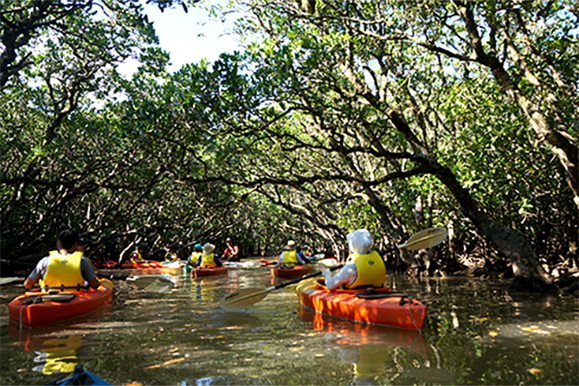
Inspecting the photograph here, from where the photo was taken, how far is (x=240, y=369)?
3.80 metres

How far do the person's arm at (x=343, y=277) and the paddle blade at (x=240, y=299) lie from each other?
1216mm

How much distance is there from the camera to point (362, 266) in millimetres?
6426

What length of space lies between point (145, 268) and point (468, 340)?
19165 mm

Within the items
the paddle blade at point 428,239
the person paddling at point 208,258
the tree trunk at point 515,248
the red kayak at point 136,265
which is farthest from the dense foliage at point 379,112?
the red kayak at point 136,265

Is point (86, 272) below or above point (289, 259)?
above

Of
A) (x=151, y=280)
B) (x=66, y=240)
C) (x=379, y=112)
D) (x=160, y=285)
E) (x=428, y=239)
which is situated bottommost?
(x=160, y=285)

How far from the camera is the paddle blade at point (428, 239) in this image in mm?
7676

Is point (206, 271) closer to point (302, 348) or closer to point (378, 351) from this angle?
point (302, 348)

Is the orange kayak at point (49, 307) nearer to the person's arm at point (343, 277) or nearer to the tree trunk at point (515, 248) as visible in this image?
the person's arm at point (343, 277)

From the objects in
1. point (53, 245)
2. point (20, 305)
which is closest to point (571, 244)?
point (20, 305)

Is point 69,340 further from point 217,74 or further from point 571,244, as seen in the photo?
point 571,244

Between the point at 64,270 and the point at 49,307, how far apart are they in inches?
30.6

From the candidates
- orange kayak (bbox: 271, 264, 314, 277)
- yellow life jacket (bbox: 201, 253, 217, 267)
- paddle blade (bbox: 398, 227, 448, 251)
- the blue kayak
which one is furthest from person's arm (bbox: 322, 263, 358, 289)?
yellow life jacket (bbox: 201, 253, 217, 267)

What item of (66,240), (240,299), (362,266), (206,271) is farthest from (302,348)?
(206,271)
